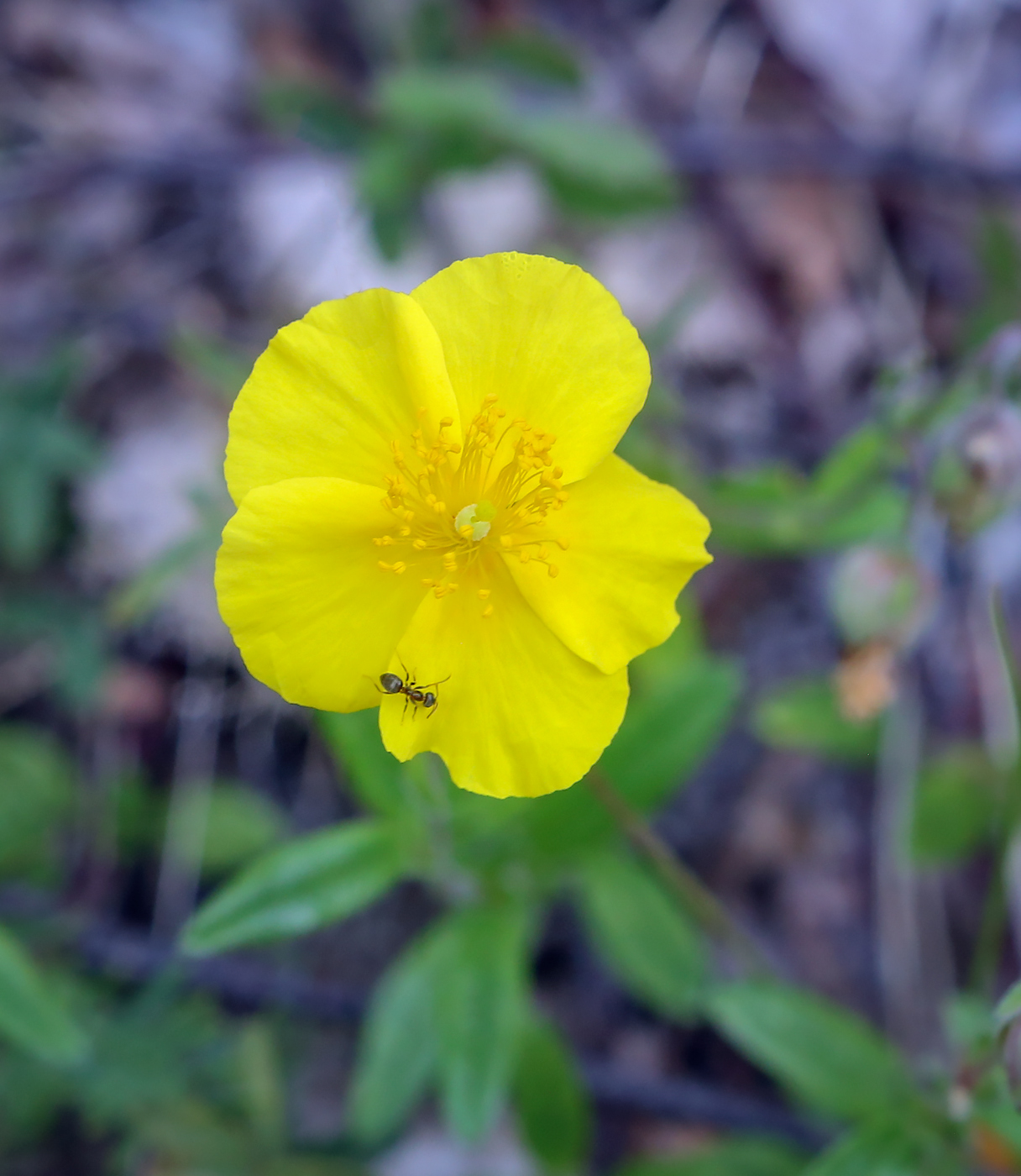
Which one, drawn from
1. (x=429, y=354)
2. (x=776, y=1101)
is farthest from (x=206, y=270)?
(x=776, y=1101)

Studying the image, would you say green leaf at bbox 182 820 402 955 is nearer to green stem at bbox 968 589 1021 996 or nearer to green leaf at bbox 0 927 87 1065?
green leaf at bbox 0 927 87 1065

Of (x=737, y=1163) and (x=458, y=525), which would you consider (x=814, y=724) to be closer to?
(x=737, y=1163)

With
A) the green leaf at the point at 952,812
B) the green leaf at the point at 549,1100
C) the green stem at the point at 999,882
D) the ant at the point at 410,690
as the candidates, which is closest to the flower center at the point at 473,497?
the ant at the point at 410,690

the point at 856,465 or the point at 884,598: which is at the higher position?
the point at 856,465

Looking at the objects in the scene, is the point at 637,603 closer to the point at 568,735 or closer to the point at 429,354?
the point at 568,735

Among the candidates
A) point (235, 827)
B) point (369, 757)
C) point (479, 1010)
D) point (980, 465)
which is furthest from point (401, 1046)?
point (980, 465)

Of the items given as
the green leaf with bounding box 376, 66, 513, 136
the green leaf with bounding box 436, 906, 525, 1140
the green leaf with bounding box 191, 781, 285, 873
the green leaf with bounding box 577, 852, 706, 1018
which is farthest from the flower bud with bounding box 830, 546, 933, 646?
the green leaf with bounding box 376, 66, 513, 136
